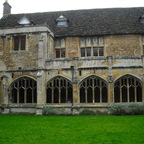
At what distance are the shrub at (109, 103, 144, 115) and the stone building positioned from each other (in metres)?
0.90

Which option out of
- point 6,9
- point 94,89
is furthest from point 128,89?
point 6,9

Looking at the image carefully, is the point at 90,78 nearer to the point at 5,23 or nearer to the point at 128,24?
the point at 128,24

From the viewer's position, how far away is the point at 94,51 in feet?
81.7

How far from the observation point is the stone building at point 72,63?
2006 cm

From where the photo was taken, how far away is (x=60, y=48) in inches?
990

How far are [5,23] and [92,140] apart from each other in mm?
21286

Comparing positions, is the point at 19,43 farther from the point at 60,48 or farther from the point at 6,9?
the point at 6,9

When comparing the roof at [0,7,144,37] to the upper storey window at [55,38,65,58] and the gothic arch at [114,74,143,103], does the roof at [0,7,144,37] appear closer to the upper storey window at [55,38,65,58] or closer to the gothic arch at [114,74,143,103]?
the upper storey window at [55,38,65,58]

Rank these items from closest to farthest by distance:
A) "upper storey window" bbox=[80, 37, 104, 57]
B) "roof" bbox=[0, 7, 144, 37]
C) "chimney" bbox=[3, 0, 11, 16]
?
"roof" bbox=[0, 7, 144, 37] < "upper storey window" bbox=[80, 37, 104, 57] < "chimney" bbox=[3, 0, 11, 16]

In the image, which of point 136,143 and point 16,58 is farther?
point 16,58

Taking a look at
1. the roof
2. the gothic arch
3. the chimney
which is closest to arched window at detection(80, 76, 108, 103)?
the gothic arch

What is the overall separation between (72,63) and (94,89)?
280 cm

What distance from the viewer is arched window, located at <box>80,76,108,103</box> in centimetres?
2025

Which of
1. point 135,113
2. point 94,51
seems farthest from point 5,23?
point 135,113
